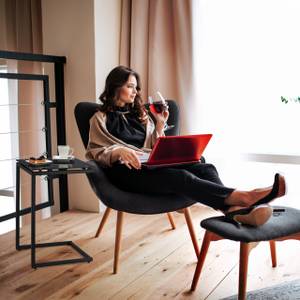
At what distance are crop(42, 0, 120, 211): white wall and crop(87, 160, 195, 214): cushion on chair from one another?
1.13 m

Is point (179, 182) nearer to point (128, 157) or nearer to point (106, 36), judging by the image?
point (128, 157)

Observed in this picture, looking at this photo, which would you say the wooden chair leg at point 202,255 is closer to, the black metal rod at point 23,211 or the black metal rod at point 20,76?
the black metal rod at point 23,211

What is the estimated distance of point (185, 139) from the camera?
82.7 inches

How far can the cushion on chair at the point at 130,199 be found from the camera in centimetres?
215

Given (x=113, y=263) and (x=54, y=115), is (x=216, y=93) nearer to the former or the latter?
(x=54, y=115)

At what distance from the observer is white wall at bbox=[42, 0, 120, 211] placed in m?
3.17

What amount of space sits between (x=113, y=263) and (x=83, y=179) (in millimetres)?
1170

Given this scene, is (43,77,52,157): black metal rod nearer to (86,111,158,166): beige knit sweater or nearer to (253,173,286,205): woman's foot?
(86,111,158,166): beige knit sweater

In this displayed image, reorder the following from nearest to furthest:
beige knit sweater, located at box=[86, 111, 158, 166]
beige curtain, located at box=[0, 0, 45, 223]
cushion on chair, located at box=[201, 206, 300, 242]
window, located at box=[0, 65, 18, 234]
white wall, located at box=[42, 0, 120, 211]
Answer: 1. cushion on chair, located at box=[201, 206, 300, 242]
2. beige knit sweater, located at box=[86, 111, 158, 166]
3. white wall, located at box=[42, 0, 120, 211]
4. beige curtain, located at box=[0, 0, 45, 223]
5. window, located at box=[0, 65, 18, 234]

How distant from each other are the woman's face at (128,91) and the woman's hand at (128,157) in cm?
43

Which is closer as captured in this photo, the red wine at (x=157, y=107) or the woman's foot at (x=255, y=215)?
the woman's foot at (x=255, y=215)

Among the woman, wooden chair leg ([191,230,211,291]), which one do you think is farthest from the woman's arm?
wooden chair leg ([191,230,211,291])

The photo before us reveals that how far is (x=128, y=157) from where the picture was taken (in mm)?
2199

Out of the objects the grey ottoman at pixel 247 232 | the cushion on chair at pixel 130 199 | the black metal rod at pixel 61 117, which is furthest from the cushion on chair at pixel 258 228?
the black metal rod at pixel 61 117
